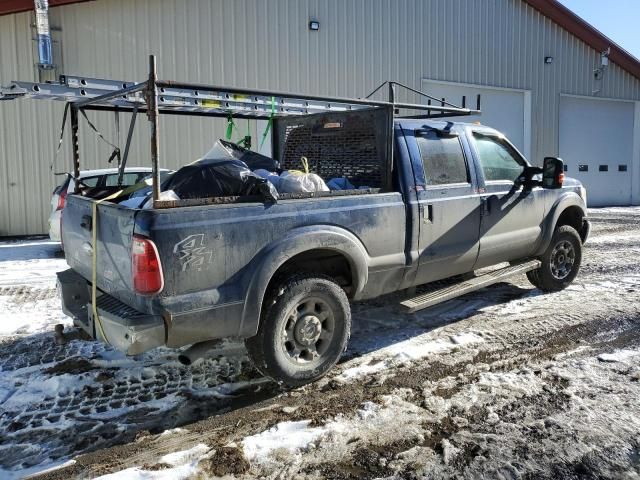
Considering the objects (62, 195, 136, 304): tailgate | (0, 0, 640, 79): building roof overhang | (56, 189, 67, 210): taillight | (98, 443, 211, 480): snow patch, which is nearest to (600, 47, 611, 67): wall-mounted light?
(0, 0, 640, 79): building roof overhang

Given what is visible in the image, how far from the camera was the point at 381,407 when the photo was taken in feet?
12.1

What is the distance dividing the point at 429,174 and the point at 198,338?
2484mm

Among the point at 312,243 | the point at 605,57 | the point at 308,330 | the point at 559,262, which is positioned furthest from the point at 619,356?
the point at 605,57

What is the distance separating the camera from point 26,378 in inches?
166

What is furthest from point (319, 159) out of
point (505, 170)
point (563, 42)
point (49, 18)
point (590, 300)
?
point (563, 42)

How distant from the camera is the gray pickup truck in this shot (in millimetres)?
3363

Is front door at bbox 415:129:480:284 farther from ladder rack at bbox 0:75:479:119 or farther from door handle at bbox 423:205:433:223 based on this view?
ladder rack at bbox 0:75:479:119

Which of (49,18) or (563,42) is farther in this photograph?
(563,42)

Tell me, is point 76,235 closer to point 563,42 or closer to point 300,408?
point 300,408

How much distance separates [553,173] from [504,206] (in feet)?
2.23

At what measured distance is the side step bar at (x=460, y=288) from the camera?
475cm

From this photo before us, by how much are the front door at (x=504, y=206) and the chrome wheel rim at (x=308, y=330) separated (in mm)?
1985

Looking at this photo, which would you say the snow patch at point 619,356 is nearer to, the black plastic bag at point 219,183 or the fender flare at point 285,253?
the fender flare at point 285,253

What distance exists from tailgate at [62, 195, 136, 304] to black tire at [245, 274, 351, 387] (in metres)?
0.93
